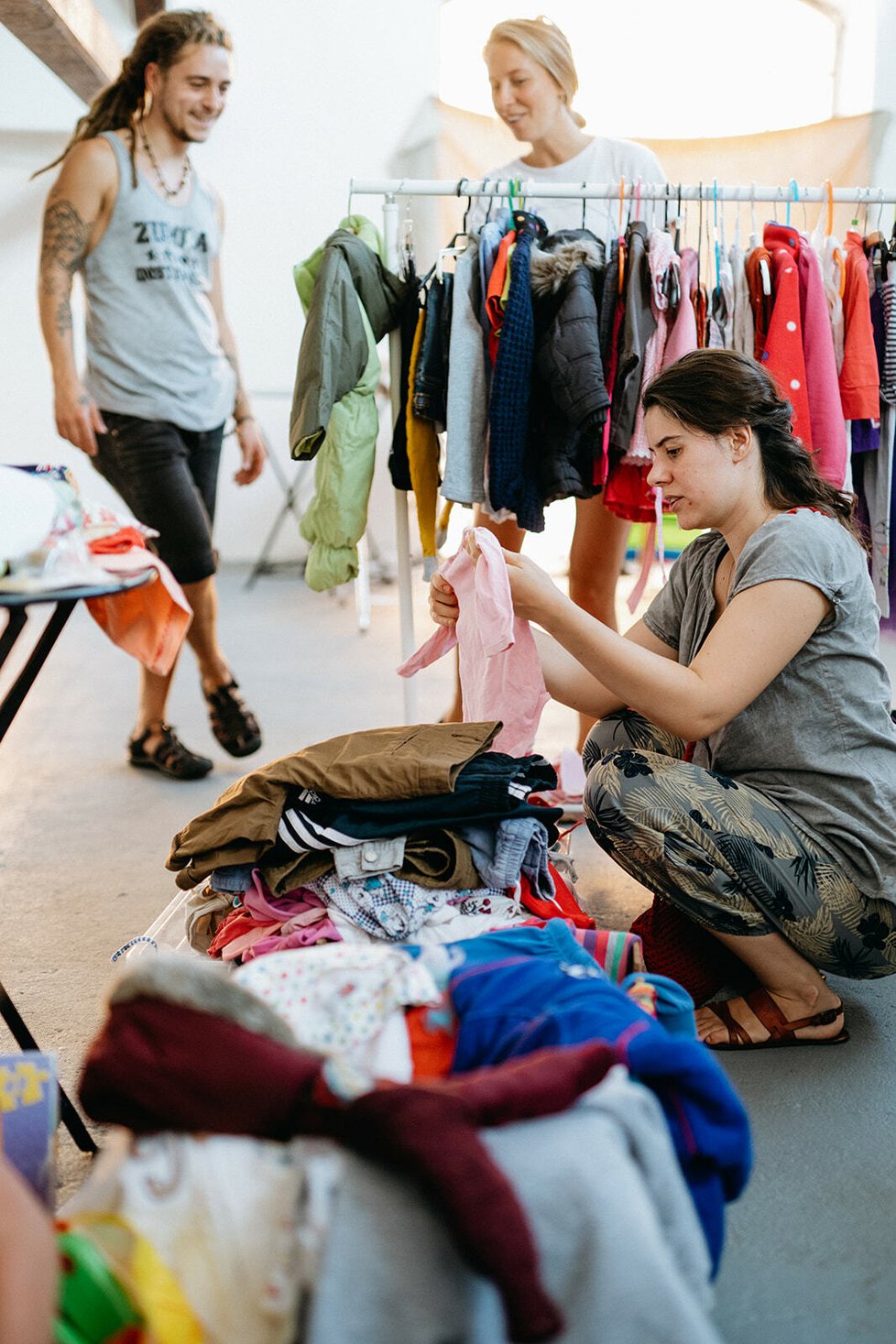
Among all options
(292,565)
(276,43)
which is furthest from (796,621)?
(276,43)

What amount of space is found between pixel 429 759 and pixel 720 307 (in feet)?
5.09

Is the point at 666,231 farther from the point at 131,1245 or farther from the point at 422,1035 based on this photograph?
the point at 131,1245

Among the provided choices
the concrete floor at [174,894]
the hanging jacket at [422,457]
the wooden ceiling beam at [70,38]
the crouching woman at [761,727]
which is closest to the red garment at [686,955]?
the crouching woman at [761,727]

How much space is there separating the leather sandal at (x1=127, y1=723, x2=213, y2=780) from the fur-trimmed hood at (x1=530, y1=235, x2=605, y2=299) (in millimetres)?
1592

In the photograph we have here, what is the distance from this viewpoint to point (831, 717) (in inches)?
73.9

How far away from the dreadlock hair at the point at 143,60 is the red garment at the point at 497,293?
0.89m

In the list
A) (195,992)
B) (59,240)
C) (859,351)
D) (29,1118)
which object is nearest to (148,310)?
(59,240)

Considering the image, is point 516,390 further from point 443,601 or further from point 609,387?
point 443,601

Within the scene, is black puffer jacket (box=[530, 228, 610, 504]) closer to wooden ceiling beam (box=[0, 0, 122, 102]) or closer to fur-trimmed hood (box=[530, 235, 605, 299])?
fur-trimmed hood (box=[530, 235, 605, 299])

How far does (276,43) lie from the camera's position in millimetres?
5855

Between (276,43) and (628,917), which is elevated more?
(276,43)

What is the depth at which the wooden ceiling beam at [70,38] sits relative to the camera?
4055 mm

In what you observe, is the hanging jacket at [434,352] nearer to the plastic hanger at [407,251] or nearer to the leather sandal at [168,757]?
the plastic hanger at [407,251]

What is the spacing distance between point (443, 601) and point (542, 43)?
1.76 metres
